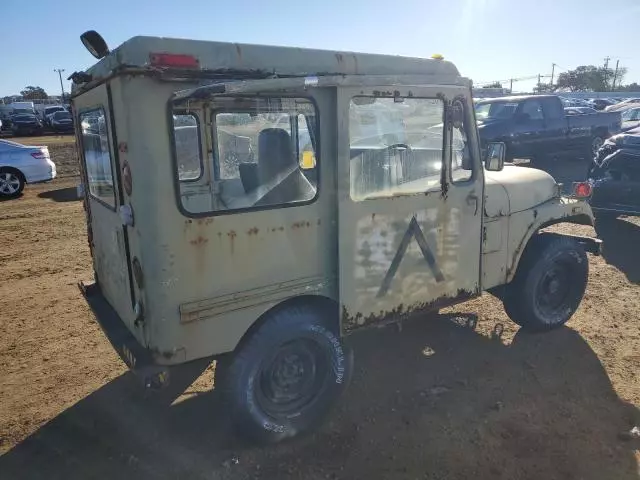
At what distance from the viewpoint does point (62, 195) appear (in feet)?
40.4

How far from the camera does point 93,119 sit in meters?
3.36

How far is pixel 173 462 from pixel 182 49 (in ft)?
7.94

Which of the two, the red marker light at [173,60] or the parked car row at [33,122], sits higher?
the parked car row at [33,122]

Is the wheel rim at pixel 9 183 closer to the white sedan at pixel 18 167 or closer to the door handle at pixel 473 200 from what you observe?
the white sedan at pixel 18 167

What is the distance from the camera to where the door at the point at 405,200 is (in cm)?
319

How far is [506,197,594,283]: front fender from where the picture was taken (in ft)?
13.8

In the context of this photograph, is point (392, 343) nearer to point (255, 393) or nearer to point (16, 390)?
point (255, 393)

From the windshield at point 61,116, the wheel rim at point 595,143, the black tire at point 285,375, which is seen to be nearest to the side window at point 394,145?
the black tire at point 285,375

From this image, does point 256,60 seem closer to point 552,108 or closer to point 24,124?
point 552,108

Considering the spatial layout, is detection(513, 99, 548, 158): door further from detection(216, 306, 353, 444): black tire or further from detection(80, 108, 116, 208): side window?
detection(80, 108, 116, 208): side window

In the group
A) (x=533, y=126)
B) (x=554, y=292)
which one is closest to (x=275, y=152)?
(x=554, y=292)

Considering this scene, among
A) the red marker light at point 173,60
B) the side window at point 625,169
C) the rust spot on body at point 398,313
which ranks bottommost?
the rust spot on body at point 398,313

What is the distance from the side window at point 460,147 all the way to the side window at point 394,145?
0.12 metres

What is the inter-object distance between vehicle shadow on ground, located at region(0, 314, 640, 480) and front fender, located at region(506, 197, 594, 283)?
87 cm
